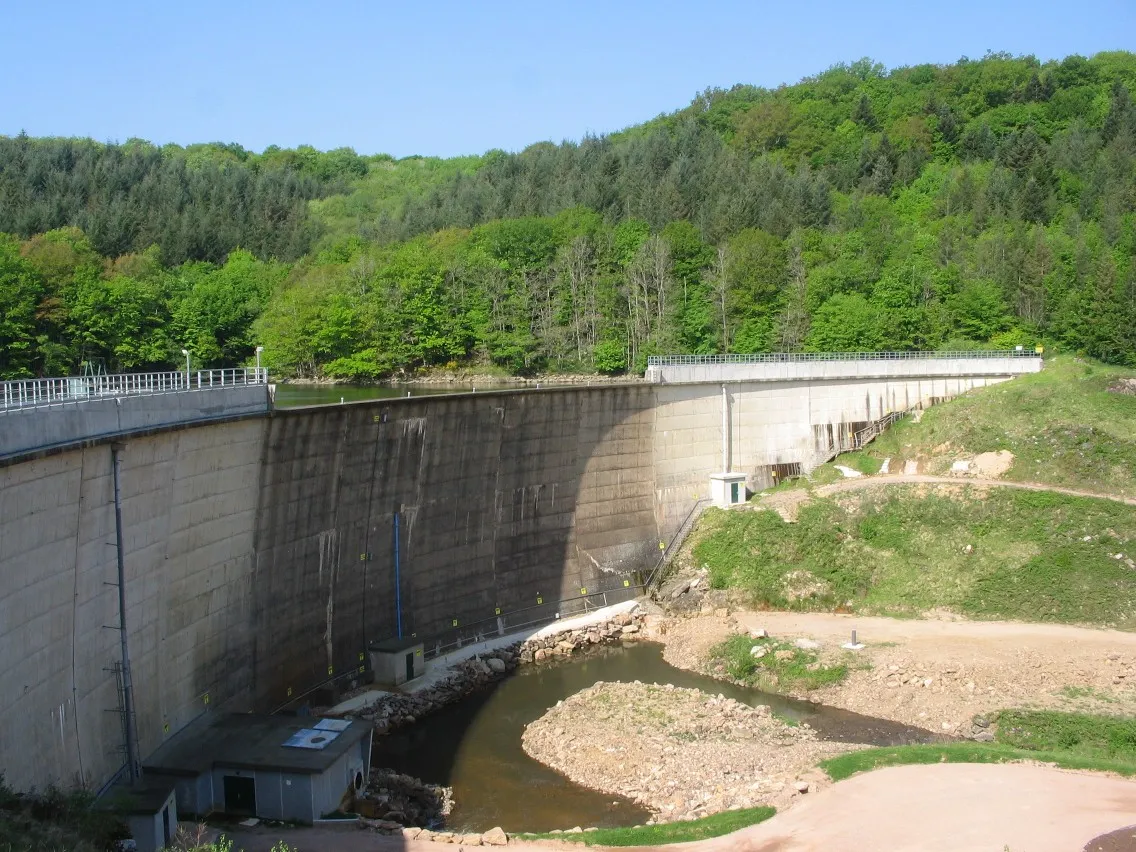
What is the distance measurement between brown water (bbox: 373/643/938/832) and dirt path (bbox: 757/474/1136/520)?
34.9 ft

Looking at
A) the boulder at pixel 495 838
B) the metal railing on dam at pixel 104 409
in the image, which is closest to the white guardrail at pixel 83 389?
the metal railing on dam at pixel 104 409

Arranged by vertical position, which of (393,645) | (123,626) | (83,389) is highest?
(83,389)

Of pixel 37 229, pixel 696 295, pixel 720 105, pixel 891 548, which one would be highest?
pixel 720 105

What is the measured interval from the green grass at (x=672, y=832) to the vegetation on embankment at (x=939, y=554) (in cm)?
1953

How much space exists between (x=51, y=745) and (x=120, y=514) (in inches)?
207

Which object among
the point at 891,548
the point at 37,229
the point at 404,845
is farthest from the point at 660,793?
the point at 37,229

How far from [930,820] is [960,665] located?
12700 millimetres

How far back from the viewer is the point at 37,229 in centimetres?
8712

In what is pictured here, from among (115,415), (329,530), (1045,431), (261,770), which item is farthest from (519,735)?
(1045,431)

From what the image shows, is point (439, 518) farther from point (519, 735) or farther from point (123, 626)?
point (123, 626)

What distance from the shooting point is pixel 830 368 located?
5378 centimetres

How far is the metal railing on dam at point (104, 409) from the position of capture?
21.0 m

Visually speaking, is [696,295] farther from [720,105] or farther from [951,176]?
[720,105]

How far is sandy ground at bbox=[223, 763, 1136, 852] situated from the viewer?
74.8ft
